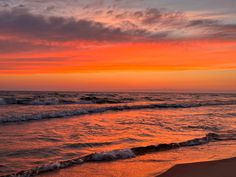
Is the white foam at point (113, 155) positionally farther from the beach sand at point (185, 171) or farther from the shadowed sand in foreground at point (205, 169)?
the shadowed sand in foreground at point (205, 169)

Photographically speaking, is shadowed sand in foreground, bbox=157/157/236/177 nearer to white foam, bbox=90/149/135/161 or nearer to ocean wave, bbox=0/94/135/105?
white foam, bbox=90/149/135/161

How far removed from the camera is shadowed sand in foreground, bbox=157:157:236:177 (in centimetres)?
565

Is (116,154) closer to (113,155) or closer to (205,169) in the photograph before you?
(113,155)

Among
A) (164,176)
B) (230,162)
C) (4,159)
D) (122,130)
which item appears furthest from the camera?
(122,130)

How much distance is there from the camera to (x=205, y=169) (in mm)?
5984

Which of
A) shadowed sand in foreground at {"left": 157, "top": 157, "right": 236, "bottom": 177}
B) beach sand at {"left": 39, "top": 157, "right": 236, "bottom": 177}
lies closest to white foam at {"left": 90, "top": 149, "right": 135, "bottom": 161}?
beach sand at {"left": 39, "top": 157, "right": 236, "bottom": 177}

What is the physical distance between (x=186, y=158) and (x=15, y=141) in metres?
5.54

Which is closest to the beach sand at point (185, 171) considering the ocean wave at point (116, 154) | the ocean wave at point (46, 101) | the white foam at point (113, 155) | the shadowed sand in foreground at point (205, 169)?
the shadowed sand in foreground at point (205, 169)

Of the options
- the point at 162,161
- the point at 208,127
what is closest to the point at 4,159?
the point at 162,161

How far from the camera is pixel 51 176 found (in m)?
5.71

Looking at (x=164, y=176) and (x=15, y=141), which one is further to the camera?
(x=15, y=141)

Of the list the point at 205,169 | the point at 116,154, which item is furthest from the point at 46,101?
the point at 205,169

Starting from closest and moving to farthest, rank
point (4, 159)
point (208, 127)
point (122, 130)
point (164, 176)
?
point (164, 176)
point (4, 159)
point (122, 130)
point (208, 127)

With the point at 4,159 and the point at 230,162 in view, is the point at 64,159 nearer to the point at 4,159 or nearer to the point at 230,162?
the point at 4,159
